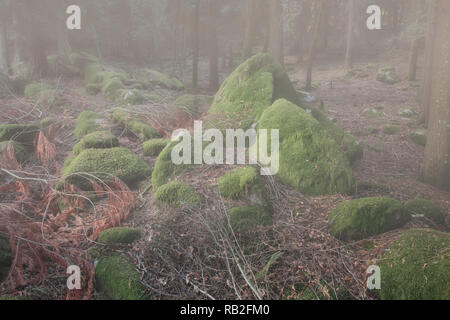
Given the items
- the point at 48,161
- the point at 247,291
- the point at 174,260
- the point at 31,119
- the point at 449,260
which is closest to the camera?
the point at 449,260

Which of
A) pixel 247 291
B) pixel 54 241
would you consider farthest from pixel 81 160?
pixel 247 291

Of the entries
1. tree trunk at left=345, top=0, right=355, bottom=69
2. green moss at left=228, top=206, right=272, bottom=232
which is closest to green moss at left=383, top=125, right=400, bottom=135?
green moss at left=228, top=206, right=272, bottom=232

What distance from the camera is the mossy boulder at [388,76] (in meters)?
17.9

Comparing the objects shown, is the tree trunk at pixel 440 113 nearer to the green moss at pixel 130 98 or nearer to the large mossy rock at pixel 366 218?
the large mossy rock at pixel 366 218

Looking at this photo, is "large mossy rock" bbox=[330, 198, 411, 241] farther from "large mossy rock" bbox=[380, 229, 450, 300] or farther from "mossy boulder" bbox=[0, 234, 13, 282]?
"mossy boulder" bbox=[0, 234, 13, 282]

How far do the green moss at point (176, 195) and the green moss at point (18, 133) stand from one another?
4206 millimetres

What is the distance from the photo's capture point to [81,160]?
19.5ft

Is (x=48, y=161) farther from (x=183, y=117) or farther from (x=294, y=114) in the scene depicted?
(x=294, y=114)

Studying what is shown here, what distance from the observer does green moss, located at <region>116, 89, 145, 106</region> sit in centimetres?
1047

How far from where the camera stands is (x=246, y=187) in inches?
193

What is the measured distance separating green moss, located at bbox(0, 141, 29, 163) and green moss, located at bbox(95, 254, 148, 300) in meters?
4.14

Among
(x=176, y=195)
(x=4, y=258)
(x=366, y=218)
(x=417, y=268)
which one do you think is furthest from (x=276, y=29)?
(x=4, y=258)

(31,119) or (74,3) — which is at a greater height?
(74,3)

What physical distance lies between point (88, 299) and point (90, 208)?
2043 millimetres
